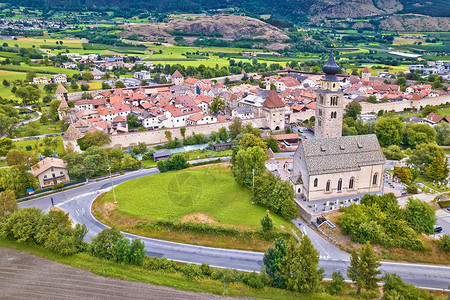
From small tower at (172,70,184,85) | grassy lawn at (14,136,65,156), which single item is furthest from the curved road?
small tower at (172,70,184,85)

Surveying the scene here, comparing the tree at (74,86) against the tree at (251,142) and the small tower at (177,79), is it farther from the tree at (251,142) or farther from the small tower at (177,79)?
the tree at (251,142)

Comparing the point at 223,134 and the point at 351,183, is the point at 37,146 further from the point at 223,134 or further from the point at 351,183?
the point at 351,183

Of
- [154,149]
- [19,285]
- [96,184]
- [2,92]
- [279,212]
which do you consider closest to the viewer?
[19,285]

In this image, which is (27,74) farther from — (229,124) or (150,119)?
(229,124)

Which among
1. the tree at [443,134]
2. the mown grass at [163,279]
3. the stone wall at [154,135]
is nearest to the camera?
the mown grass at [163,279]

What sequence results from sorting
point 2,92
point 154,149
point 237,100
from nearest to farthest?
point 154,149 < point 237,100 < point 2,92

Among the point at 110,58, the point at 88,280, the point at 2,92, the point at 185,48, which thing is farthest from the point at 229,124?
the point at 185,48

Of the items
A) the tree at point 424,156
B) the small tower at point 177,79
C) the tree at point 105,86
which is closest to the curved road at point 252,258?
the tree at point 424,156
